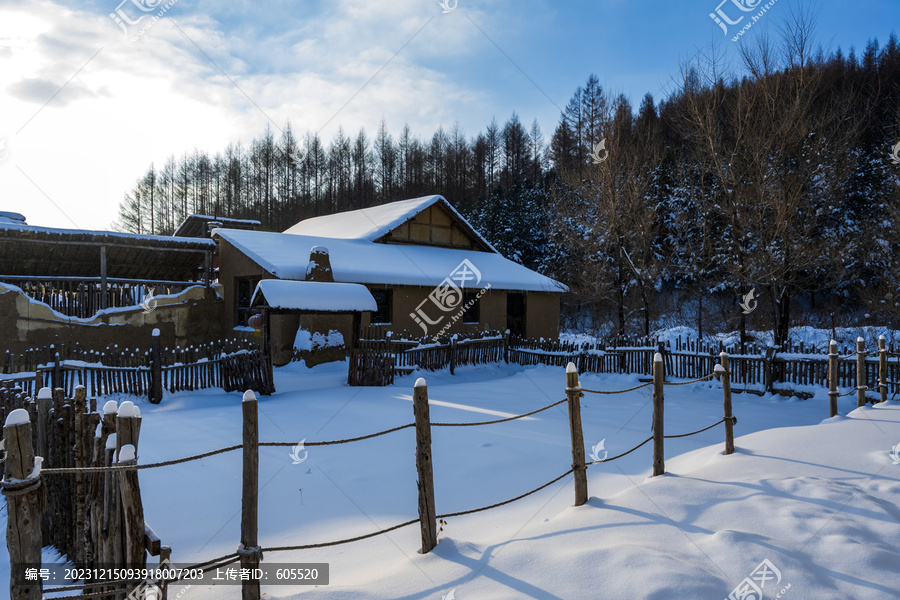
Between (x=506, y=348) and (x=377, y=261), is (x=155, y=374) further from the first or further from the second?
(x=506, y=348)

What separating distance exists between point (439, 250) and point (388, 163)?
30.6 metres

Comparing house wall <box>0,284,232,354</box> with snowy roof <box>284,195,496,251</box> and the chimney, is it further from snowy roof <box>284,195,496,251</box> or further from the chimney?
snowy roof <box>284,195,496,251</box>

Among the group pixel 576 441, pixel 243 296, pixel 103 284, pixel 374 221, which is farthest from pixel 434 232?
pixel 576 441

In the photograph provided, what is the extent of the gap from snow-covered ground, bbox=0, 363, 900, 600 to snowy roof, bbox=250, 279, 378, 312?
2758 millimetres

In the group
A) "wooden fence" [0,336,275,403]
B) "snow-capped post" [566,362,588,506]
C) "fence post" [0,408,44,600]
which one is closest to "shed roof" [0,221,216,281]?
"wooden fence" [0,336,275,403]

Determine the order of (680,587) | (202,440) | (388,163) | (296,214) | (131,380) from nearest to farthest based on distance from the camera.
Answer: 1. (680,587)
2. (202,440)
3. (131,380)
4. (296,214)
5. (388,163)

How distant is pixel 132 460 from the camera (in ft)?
10.3

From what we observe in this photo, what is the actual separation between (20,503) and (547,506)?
14.5 ft

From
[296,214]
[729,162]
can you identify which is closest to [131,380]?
[729,162]

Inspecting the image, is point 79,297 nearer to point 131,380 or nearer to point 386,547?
point 131,380

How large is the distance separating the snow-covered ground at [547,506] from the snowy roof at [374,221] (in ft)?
40.0

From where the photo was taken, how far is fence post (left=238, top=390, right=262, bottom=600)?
136 inches

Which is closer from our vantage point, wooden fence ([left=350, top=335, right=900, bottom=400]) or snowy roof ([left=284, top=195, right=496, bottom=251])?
wooden fence ([left=350, top=335, right=900, bottom=400])

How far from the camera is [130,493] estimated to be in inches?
125
